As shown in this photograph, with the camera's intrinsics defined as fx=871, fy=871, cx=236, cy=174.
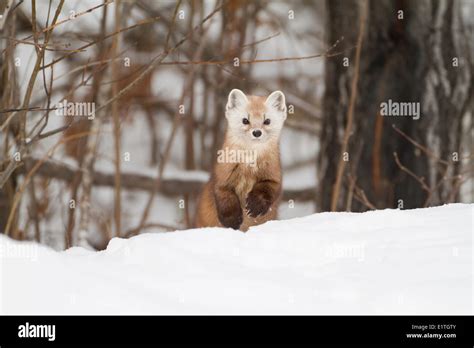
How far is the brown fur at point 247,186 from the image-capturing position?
21.4 feet

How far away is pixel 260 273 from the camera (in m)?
4.31

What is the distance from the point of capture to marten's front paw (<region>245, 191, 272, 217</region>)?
641cm

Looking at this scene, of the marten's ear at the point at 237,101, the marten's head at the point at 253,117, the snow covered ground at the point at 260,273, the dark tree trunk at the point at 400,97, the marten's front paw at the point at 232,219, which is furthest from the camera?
the dark tree trunk at the point at 400,97

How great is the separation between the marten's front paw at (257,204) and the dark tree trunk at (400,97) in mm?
2201

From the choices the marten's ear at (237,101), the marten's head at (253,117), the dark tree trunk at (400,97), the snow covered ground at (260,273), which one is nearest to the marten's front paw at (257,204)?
the marten's head at (253,117)

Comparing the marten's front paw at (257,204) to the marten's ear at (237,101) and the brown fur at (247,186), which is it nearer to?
the brown fur at (247,186)

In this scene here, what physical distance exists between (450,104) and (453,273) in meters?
4.72

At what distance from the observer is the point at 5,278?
409 centimetres

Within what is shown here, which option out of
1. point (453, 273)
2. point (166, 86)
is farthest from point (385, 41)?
point (166, 86)

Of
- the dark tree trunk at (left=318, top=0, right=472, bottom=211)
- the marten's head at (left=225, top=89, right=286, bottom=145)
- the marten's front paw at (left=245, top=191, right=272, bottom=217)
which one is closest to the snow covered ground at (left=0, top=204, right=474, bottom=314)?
the marten's front paw at (left=245, top=191, right=272, bottom=217)

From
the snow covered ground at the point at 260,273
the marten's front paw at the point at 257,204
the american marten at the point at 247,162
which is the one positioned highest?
the american marten at the point at 247,162

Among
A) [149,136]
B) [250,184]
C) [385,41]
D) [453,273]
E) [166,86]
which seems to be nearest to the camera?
[453,273]

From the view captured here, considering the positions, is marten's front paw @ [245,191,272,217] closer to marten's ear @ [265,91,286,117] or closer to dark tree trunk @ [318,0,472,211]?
marten's ear @ [265,91,286,117]
